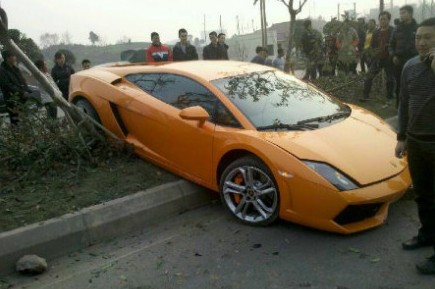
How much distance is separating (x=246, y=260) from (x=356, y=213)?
99cm

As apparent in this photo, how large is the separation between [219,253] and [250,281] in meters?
0.55

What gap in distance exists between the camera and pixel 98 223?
4.38m

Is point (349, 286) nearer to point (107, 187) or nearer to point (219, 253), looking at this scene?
point (219, 253)

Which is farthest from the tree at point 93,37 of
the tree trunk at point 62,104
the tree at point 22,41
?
the tree trunk at point 62,104

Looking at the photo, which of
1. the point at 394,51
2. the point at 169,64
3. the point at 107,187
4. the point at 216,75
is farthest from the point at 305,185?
the point at 394,51

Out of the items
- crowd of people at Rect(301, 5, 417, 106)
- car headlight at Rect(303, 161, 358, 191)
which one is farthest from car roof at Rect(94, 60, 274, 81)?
crowd of people at Rect(301, 5, 417, 106)

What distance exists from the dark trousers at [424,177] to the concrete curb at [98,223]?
7.51 feet

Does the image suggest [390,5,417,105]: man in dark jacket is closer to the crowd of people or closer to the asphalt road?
the crowd of people

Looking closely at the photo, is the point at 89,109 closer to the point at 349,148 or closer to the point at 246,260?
the point at 246,260

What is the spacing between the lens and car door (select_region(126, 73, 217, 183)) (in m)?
4.73

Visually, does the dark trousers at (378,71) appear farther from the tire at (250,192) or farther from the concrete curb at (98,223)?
the tire at (250,192)

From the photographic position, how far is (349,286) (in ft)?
10.6

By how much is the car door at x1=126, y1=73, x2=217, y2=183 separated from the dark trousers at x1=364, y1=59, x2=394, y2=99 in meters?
5.25

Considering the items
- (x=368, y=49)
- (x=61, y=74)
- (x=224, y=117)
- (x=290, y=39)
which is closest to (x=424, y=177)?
(x=224, y=117)
